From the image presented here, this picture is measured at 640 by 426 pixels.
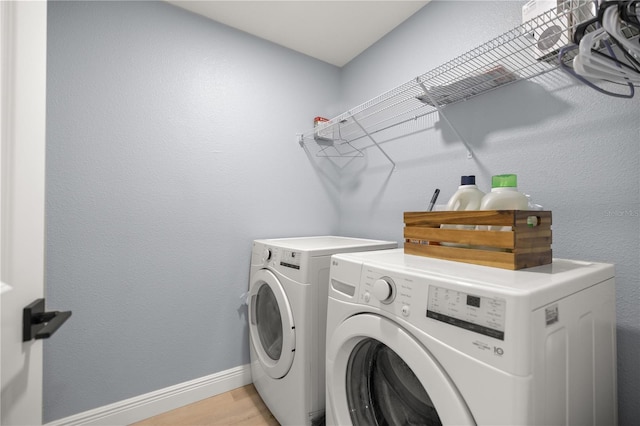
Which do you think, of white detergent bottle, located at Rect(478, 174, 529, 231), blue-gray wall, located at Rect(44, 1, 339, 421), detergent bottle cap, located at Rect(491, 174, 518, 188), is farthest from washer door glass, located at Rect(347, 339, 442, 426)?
blue-gray wall, located at Rect(44, 1, 339, 421)

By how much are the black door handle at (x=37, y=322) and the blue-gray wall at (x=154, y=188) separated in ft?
3.08

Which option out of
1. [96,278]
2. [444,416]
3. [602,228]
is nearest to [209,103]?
[96,278]

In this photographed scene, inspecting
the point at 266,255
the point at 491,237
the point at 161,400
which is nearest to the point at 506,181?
the point at 491,237

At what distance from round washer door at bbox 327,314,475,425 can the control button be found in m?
0.07

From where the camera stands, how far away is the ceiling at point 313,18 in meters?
1.61

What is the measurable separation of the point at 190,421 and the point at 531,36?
2.34 meters

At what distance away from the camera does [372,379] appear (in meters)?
0.98

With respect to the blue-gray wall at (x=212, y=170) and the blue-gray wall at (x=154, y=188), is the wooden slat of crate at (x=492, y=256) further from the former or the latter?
the blue-gray wall at (x=154, y=188)

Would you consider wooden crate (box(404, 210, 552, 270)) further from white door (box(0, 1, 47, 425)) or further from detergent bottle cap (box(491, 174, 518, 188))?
white door (box(0, 1, 47, 425))

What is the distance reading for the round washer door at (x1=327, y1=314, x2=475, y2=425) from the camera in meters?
0.81

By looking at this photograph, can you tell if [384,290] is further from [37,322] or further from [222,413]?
[222,413]

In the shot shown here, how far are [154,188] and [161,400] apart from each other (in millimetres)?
1192

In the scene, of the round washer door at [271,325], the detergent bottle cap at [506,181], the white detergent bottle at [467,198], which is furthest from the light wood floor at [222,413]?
the detergent bottle cap at [506,181]

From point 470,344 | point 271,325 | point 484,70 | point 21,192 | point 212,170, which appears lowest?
point 271,325
